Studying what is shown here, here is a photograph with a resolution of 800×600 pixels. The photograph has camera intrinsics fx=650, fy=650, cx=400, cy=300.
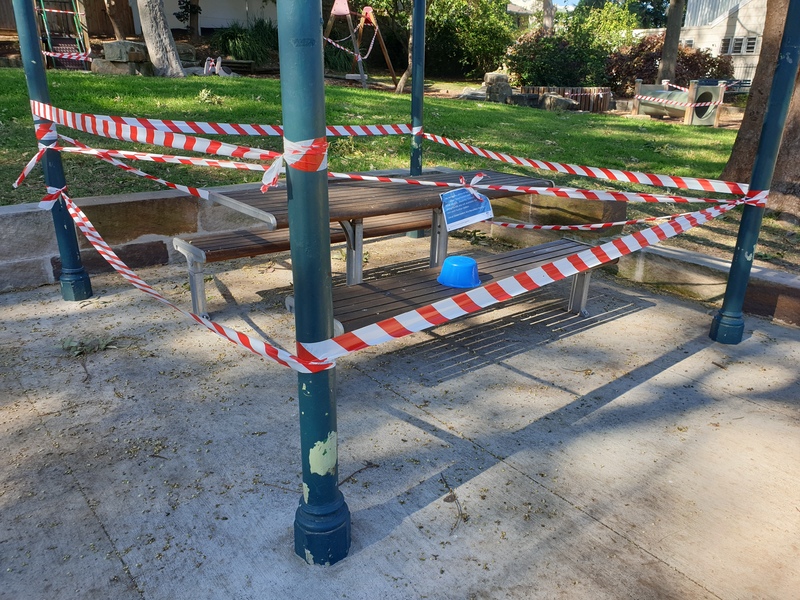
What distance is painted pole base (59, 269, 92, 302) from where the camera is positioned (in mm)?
4910

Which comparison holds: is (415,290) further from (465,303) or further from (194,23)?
(194,23)

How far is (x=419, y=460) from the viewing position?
3203 millimetres

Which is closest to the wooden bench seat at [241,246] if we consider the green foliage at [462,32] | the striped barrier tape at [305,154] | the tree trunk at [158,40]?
the striped barrier tape at [305,154]

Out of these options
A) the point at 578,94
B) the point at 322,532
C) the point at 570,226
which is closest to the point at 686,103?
the point at 578,94

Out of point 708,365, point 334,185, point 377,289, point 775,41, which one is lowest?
point 708,365

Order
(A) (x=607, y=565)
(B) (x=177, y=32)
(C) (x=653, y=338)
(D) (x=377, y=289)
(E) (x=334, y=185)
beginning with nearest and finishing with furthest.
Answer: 1. (A) (x=607, y=565)
2. (D) (x=377, y=289)
3. (C) (x=653, y=338)
4. (E) (x=334, y=185)
5. (B) (x=177, y=32)

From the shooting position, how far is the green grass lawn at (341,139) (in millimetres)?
6543

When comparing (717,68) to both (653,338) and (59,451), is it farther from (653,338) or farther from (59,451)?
(59,451)

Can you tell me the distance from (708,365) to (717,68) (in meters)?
24.0

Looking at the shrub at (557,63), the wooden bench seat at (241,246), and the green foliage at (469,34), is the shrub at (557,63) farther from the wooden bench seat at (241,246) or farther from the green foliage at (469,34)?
the wooden bench seat at (241,246)

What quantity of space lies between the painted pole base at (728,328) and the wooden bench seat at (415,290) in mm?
948

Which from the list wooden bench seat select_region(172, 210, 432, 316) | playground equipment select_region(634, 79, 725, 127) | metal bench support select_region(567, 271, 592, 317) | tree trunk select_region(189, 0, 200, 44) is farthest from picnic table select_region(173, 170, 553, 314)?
tree trunk select_region(189, 0, 200, 44)

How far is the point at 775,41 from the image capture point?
Answer: 7199 mm

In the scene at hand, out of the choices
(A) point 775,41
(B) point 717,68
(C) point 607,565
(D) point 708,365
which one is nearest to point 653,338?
(D) point 708,365
